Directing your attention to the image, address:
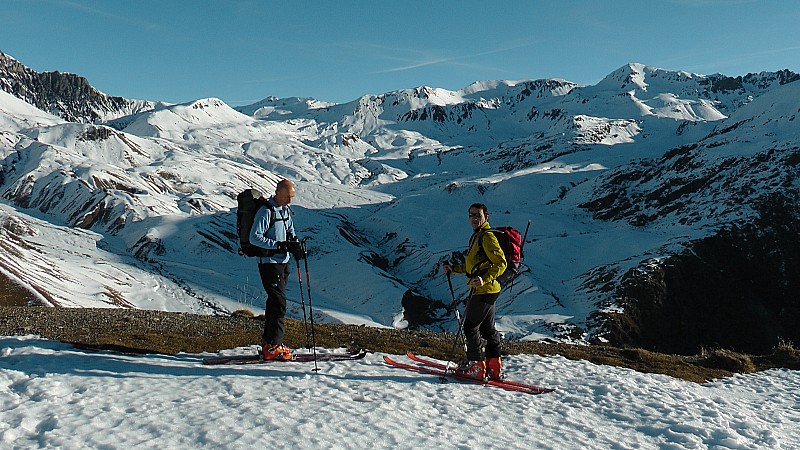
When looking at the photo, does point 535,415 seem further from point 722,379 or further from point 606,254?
point 606,254

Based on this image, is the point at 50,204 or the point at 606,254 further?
the point at 50,204

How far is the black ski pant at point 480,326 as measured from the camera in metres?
10.9

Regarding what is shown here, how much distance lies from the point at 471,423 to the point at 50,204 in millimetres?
191439

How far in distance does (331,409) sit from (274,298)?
3005mm

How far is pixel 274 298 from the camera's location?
10.9 m

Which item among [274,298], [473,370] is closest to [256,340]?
[274,298]

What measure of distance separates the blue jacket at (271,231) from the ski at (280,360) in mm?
2169

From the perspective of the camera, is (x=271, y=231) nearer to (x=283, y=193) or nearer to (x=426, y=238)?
(x=283, y=193)

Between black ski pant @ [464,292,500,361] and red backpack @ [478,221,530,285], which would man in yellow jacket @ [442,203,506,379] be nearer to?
black ski pant @ [464,292,500,361]

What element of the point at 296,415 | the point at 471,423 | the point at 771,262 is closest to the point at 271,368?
the point at 296,415

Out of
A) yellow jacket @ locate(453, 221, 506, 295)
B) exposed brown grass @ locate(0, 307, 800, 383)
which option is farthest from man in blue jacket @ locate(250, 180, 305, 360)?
yellow jacket @ locate(453, 221, 506, 295)

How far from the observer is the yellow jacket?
10469 millimetres

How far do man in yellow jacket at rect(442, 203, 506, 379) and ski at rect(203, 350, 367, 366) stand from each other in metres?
2.75

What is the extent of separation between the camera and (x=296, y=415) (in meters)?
8.41
